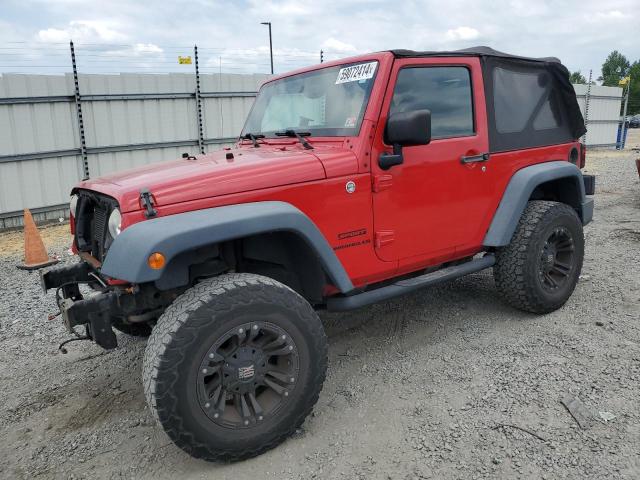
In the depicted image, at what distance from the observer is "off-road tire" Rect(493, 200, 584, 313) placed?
154 inches

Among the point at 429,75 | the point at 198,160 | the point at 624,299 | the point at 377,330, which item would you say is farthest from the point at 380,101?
the point at 624,299

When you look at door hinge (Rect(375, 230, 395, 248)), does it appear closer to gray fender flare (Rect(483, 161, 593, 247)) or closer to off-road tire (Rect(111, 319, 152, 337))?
gray fender flare (Rect(483, 161, 593, 247))

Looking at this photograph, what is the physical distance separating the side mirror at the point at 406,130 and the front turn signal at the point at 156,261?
1434 mm

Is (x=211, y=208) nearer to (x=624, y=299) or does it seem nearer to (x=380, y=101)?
(x=380, y=101)

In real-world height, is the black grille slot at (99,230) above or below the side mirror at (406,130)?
below

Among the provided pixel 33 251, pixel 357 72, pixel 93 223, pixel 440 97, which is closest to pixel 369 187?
pixel 357 72

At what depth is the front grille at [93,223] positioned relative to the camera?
2807 millimetres

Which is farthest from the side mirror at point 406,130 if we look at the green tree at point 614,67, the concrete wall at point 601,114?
the green tree at point 614,67

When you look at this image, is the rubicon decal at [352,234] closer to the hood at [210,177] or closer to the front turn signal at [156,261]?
the hood at [210,177]

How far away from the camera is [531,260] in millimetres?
3914

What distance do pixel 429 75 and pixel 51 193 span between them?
26.2ft

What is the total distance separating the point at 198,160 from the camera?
3324 mm

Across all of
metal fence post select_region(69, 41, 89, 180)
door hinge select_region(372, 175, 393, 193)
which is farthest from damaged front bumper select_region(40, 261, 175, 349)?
metal fence post select_region(69, 41, 89, 180)

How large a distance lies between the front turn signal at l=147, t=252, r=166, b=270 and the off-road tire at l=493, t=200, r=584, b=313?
2.75 metres
